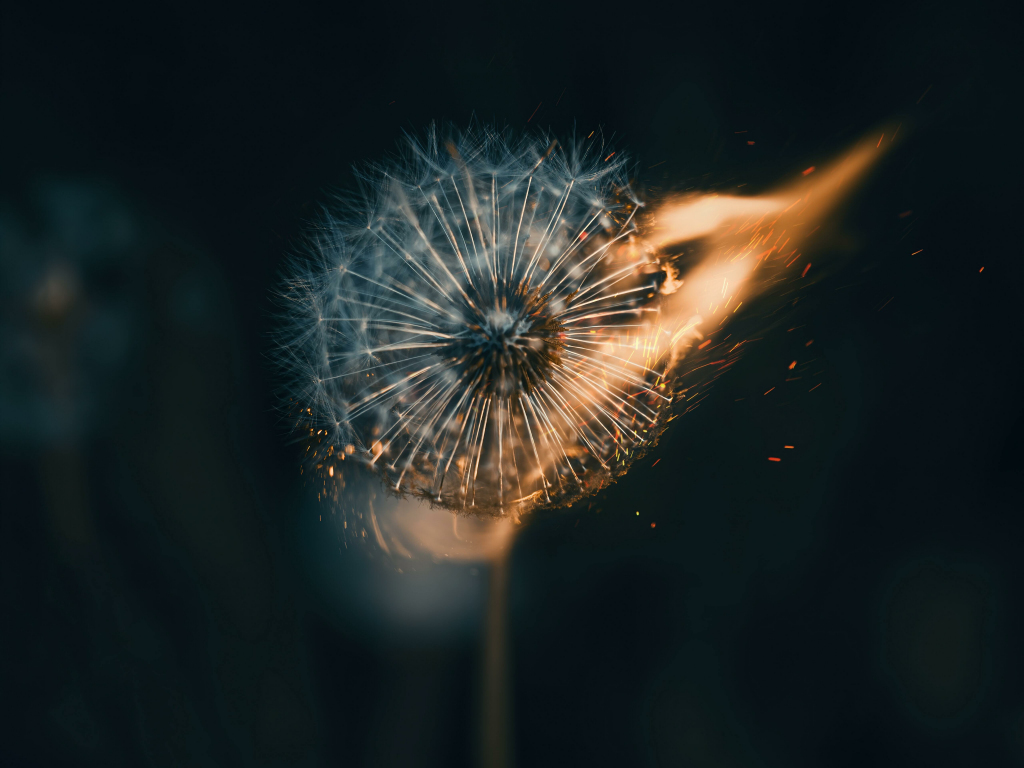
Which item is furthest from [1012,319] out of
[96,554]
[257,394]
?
[96,554]

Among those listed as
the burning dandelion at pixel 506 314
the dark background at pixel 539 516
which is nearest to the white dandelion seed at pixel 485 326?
the burning dandelion at pixel 506 314

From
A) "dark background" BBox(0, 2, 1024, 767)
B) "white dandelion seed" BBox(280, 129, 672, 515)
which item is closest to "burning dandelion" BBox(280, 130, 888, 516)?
"white dandelion seed" BBox(280, 129, 672, 515)

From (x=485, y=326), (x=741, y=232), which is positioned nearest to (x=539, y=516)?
(x=485, y=326)

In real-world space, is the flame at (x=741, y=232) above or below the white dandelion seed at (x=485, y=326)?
above

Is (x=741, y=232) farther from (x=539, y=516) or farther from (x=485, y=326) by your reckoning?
(x=539, y=516)

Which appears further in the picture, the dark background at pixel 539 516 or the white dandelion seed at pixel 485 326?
the dark background at pixel 539 516

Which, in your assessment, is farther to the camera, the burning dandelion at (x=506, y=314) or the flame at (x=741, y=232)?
the flame at (x=741, y=232)

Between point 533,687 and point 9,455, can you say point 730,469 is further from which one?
point 9,455

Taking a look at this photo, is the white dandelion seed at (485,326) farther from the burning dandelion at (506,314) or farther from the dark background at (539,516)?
the dark background at (539,516)
